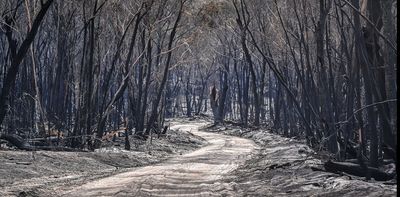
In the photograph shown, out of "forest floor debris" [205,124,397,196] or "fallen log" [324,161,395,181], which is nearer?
"forest floor debris" [205,124,397,196]

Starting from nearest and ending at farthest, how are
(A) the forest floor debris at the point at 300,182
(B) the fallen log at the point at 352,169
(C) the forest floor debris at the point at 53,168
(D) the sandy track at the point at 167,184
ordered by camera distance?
(A) the forest floor debris at the point at 300,182
(D) the sandy track at the point at 167,184
(B) the fallen log at the point at 352,169
(C) the forest floor debris at the point at 53,168

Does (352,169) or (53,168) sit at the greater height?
(352,169)

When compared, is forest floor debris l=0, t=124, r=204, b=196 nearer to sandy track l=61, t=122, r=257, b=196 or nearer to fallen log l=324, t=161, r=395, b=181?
sandy track l=61, t=122, r=257, b=196

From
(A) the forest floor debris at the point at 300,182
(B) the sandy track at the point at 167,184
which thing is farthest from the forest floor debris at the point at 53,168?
(A) the forest floor debris at the point at 300,182

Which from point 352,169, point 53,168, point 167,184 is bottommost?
point 167,184

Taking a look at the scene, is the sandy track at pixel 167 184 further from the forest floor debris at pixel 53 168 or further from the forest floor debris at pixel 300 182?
the forest floor debris at pixel 53 168

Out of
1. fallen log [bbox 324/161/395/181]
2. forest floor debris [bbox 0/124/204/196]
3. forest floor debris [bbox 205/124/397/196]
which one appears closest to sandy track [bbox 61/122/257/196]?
forest floor debris [bbox 205/124/397/196]

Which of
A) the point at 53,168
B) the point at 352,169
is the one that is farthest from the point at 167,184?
the point at 53,168

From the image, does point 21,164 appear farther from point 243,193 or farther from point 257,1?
point 257,1

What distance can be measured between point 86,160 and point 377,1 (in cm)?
955

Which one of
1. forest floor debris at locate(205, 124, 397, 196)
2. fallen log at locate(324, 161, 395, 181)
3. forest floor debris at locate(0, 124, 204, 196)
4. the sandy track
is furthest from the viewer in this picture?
forest floor debris at locate(0, 124, 204, 196)

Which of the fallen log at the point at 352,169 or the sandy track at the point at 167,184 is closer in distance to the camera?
the sandy track at the point at 167,184

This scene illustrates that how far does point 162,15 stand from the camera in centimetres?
2989

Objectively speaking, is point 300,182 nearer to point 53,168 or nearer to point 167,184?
point 167,184
